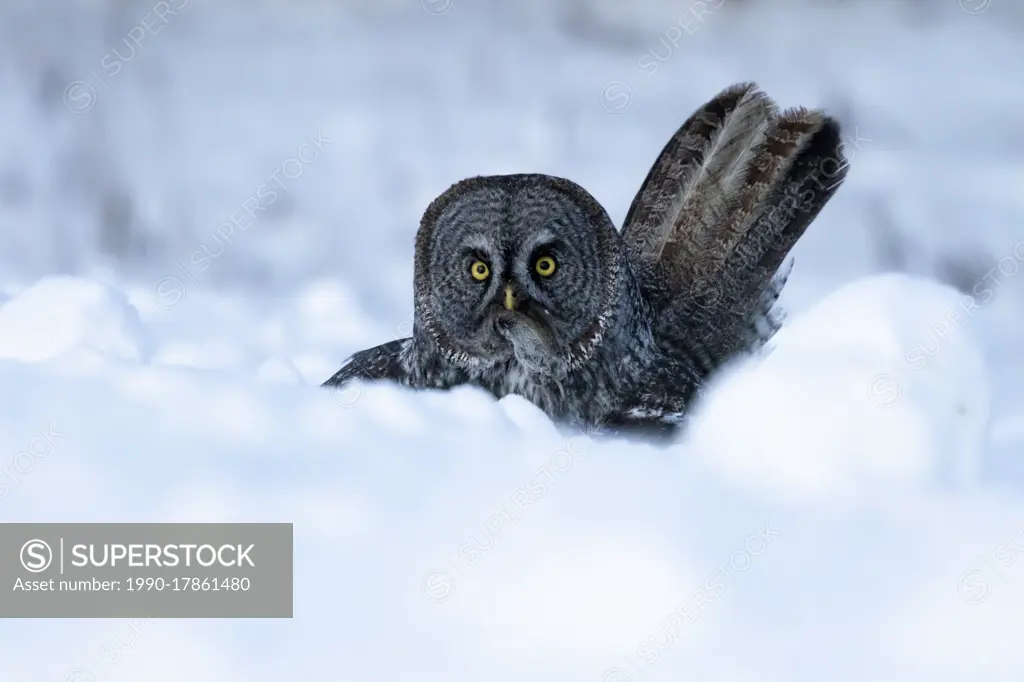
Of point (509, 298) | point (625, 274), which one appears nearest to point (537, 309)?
point (509, 298)

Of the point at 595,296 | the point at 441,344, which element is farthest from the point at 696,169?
the point at 441,344

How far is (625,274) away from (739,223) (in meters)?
0.61

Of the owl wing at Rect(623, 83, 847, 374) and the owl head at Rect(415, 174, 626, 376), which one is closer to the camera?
the owl head at Rect(415, 174, 626, 376)

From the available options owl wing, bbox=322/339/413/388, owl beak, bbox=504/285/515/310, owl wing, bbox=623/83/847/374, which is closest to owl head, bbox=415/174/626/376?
owl beak, bbox=504/285/515/310

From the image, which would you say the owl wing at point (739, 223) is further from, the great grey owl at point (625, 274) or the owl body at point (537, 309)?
A: the owl body at point (537, 309)

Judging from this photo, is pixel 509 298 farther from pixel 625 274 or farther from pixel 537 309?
pixel 625 274

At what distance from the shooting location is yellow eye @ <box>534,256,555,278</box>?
2615mm

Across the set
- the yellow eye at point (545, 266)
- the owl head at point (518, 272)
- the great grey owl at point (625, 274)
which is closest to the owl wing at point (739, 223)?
the great grey owl at point (625, 274)

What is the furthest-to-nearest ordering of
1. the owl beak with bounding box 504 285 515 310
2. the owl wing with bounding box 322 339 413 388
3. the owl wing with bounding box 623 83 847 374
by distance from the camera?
the owl wing with bounding box 623 83 847 374 → the owl wing with bounding box 322 339 413 388 → the owl beak with bounding box 504 285 515 310

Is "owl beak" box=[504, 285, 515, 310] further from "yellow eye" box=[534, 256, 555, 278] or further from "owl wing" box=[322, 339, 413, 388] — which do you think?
"owl wing" box=[322, 339, 413, 388]

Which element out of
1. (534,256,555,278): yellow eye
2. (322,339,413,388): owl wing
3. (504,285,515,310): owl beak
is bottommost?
(504,285,515,310): owl beak

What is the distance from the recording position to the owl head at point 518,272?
2568 millimetres

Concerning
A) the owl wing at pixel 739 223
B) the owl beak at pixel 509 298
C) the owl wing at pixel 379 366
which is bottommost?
the owl beak at pixel 509 298

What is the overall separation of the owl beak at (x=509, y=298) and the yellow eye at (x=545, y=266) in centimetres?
11
